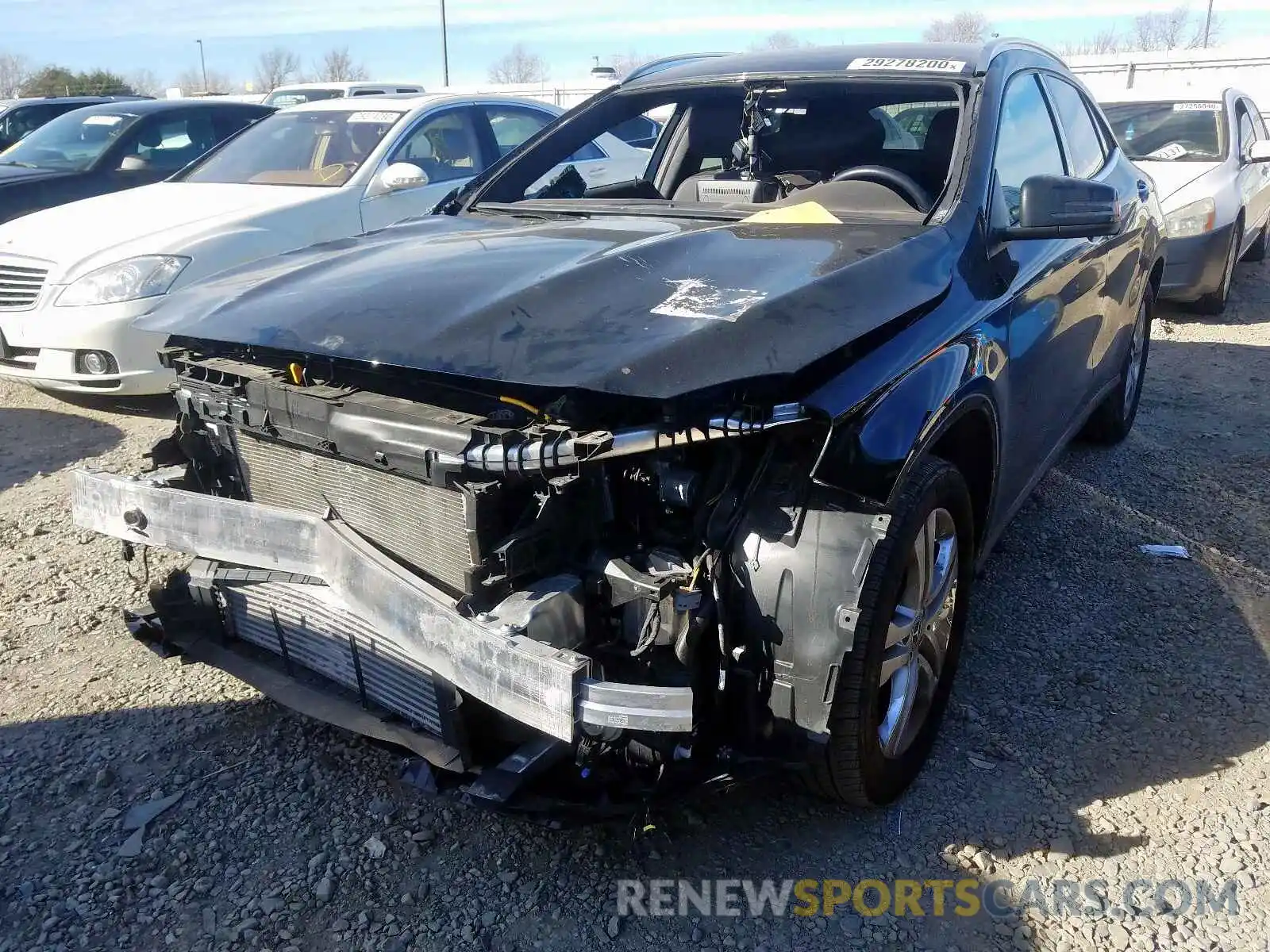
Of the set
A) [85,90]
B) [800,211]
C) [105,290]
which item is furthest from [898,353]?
[85,90]

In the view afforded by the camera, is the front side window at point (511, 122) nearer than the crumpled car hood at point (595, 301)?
No

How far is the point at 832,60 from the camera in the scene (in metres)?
3.40

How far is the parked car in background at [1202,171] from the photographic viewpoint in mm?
7535

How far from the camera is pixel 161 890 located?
2295 millimetres

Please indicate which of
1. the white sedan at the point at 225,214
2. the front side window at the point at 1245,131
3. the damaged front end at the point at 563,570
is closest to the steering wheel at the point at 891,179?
the white sedan at the point at 225,214

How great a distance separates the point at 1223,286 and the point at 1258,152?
111 cm

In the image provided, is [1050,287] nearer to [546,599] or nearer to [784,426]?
[784,426]

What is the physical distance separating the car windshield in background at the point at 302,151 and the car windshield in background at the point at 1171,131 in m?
6.10

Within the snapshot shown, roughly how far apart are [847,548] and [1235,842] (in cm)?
132

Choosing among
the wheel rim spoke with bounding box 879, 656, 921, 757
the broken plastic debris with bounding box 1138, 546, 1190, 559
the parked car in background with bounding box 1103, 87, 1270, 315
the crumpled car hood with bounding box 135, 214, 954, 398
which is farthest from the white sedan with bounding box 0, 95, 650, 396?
the parked car in background with bounding box 1103, 87, 1270, 315

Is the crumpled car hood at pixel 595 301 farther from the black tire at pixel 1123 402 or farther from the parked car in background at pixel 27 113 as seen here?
the parked car in background at pixel 27 113

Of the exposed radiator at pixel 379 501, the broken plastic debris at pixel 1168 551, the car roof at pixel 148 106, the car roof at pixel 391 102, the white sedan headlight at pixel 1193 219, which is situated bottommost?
the broken plastic debris at pixel 1168 551

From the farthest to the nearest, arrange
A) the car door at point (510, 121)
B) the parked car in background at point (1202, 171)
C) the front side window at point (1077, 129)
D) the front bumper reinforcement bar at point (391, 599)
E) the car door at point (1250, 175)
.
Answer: the car door at point (1250, 175) < the parked car in background at point (1202, 171) < the car door at point (510, 121) < the front side window at point (1077, 129) < the front bumper reinforcement bar at point (391, 599)

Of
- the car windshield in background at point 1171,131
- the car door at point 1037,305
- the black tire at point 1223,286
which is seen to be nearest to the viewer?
the car door at point 1037,305
